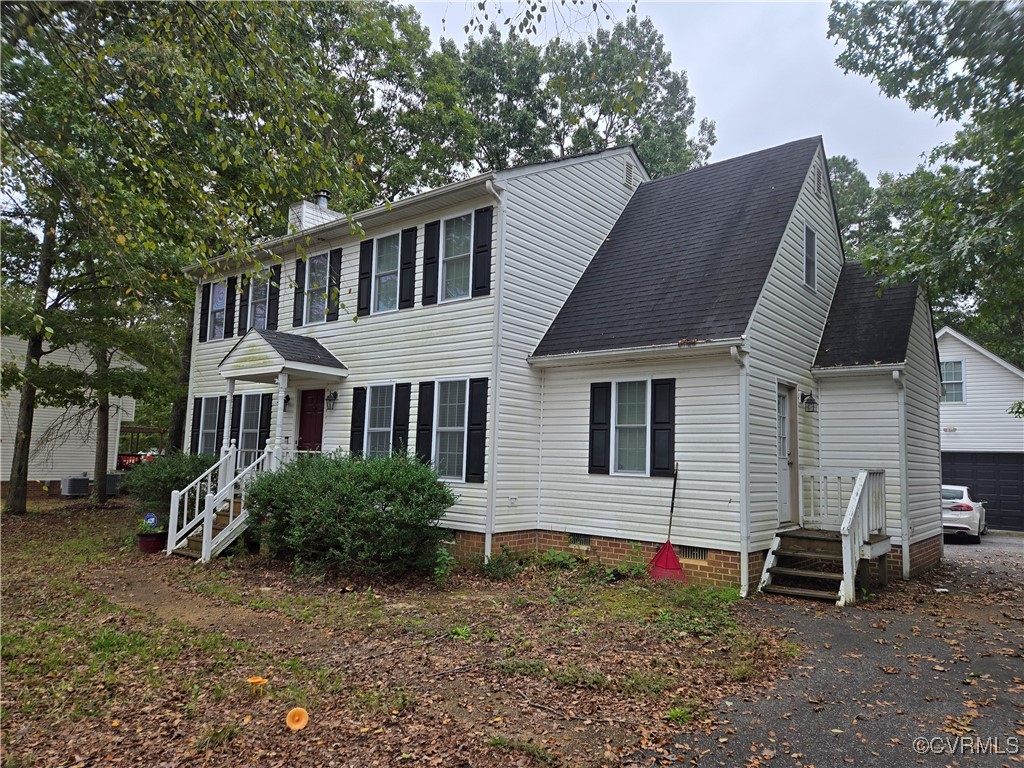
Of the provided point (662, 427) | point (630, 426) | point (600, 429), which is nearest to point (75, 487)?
point (600, 429)

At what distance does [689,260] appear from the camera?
10.9m

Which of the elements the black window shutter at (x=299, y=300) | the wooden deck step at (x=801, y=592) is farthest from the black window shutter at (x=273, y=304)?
the wooden deck step at (x=801, y=592)

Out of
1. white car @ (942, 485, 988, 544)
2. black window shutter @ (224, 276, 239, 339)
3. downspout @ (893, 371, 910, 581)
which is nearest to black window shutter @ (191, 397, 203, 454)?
black window shutter @ (224, 276, 239, 339)

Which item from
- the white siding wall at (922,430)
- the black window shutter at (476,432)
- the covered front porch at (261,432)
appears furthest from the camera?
the covered front porch at (261,432)

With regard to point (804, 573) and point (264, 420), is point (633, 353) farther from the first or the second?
point (264, 420)

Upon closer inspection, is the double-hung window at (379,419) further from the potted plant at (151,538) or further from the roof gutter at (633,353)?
the potted plant at (151,538)

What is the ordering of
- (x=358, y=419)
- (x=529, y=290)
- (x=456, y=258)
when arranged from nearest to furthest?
(x=529, y=290)
(x=456, y=258)
(x=358, y=419)

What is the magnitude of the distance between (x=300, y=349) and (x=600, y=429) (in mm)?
5814

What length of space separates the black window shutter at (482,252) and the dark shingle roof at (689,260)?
142 cm

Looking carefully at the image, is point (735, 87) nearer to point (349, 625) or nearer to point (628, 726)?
point (628, 726)

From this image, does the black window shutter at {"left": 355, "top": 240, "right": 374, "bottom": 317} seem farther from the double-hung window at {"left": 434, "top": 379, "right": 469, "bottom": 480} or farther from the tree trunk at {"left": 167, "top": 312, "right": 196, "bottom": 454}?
the tree trunk at {"left": 167, "top": 312, "right": 196, "bottom": 454}

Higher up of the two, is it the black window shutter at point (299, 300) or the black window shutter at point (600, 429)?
the black window shutter at point (299, 300)

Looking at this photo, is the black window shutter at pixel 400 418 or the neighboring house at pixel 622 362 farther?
the black window shutter at pixel 400 418

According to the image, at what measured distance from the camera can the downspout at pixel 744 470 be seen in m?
8.59
